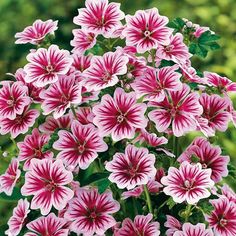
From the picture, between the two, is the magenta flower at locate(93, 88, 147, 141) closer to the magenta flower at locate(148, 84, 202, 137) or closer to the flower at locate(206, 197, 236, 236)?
the magenta flower at locate(148, 84, 202, 137)

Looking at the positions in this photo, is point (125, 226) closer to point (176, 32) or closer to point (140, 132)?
point (140, 132)

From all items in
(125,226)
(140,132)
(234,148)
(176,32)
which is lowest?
(234,148)

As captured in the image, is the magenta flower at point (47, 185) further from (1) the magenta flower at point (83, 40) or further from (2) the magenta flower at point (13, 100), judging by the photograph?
(1) the magenta flower at point (83, 40)

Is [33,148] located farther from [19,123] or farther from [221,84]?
[221,84]

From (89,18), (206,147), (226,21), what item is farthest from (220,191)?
(226,21)

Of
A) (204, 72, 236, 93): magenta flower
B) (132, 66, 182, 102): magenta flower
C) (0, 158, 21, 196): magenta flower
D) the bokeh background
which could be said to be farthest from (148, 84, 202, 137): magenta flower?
the bokeh background

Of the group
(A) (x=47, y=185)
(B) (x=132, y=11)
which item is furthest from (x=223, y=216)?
(B) (x=132, y=11)

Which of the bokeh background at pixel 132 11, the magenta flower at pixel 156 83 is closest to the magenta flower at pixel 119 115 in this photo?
the magenta flower at pixel 156 83

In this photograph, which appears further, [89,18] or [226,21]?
[226,21]
